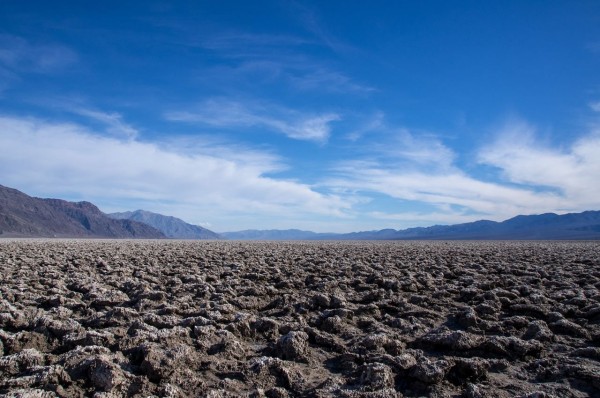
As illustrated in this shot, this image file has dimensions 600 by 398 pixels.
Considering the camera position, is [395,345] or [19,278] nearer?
[395,345]

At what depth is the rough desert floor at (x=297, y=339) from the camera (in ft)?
10.7

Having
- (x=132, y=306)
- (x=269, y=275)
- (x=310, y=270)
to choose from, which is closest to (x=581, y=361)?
(x=132, y=306)

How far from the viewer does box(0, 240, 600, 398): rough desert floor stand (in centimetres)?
326

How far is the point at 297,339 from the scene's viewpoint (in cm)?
416

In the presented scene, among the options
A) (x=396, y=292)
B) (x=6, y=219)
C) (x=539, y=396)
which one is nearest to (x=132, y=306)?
(x=396, y=292)

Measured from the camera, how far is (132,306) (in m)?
5.71

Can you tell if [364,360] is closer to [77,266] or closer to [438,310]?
[438,310]

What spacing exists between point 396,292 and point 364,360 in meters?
3.28

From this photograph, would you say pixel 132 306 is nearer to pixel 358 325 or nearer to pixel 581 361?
pixel 358 325

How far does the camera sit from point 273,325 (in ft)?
15.7

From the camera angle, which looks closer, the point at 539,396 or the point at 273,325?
the point at 539,396

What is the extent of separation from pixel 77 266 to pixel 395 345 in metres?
8.34

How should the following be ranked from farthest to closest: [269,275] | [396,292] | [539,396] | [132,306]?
1. [269,275]
2. [396,292]
3. [132,306]
4. [539,396]

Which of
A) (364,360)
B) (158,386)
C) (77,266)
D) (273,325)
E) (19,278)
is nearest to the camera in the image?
(158,386)
